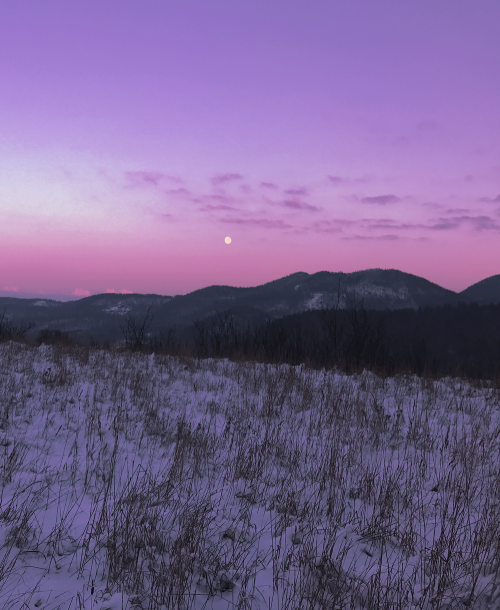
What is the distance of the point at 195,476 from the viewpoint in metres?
4.44

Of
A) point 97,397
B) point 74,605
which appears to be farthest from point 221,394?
Result: point 74,605

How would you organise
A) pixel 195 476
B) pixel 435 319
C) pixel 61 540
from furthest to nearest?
pixel 435 319, pixel 195 476, pixel 61 540

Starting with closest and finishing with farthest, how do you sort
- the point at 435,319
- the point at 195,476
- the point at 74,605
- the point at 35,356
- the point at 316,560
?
the point at 74,605
the point at 316,560
the point at 195,476
the point at 35,356
the point at 435,319

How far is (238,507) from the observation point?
147 inches

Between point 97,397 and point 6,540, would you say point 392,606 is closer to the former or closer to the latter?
point 6,540

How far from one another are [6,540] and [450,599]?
3.23 metres

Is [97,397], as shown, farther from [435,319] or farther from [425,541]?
[435,319]

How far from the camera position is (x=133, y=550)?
2910 millimetres

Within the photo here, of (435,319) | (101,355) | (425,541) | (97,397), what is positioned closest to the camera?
(425,541)

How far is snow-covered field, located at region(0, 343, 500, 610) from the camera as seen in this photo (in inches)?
100

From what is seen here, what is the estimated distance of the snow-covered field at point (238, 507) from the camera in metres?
2.54

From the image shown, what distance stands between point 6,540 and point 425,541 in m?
3.42

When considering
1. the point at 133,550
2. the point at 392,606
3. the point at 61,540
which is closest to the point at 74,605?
the point at 133,550

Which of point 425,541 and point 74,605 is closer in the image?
point 74,605
